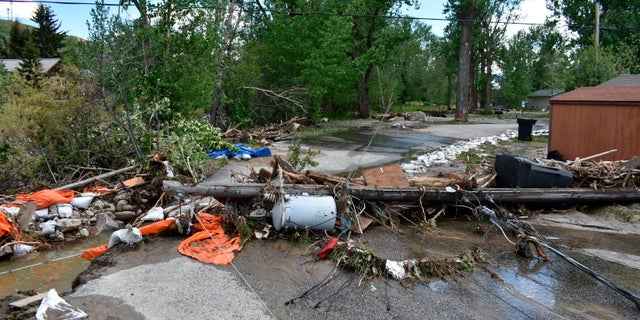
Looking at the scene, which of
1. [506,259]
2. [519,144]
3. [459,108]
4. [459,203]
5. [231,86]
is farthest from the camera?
[459,108]

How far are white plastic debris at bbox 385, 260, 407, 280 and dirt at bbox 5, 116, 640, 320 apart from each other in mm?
102

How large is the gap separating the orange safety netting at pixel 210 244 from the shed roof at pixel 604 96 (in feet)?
30.9

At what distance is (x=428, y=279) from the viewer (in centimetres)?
496

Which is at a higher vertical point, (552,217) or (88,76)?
(88,76)

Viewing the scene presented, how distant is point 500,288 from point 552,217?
3.23 metres

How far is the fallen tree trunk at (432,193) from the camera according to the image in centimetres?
657

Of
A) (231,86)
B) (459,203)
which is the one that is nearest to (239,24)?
(231,86)

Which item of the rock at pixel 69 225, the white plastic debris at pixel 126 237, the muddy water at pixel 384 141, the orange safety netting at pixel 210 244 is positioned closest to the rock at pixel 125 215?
the rock at pixel 69 225

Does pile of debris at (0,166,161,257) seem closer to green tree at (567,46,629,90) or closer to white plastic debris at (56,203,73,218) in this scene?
white plastic debris at (56,203,73,218)

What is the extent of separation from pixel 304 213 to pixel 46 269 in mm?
3451

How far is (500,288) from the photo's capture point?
15.8ft

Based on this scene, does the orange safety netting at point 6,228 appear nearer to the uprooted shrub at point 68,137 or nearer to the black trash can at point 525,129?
the uprooted shrub at point 68,137

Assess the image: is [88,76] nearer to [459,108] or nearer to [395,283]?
[395,283]

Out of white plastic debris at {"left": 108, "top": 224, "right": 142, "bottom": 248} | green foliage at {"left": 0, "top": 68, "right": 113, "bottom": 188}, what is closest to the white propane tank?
white plastic debris at {"left": 108, "top": 224, "right": 142, "bottom": 248}
